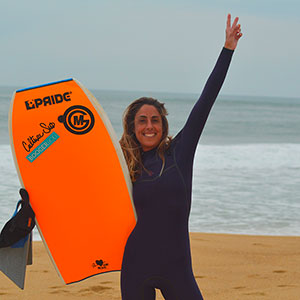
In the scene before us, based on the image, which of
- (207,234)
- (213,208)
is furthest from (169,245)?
(213,208)

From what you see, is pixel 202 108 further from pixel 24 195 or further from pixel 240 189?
pixel 240 189

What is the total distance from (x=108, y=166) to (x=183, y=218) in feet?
1.41

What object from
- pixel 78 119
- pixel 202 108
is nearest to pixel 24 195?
pixel 78 119

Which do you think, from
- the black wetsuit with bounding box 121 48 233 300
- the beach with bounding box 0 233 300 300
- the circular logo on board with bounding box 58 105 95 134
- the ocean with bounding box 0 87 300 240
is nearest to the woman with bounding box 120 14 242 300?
the black wetsuit with bounding box 121 48 233 300

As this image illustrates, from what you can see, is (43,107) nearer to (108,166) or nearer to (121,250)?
(108,166)

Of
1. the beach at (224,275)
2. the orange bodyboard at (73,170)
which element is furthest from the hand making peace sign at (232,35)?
the beach at (224,275)

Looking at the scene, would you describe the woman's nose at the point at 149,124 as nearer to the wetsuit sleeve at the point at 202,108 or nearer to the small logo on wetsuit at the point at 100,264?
the wetsuit sleeve at the point at 202,108

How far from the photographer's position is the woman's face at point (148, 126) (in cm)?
216

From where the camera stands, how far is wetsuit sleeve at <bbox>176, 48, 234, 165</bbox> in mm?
2070

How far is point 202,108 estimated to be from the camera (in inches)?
82.1

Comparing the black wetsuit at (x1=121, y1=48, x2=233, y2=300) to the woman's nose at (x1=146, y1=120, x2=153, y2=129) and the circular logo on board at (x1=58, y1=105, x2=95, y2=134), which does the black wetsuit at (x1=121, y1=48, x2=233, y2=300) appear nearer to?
the woman's nose at (x1=146, y1=120, x2=153, y2=129)

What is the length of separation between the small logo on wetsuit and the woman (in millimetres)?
229

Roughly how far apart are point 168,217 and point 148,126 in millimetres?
388

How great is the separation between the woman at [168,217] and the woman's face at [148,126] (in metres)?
0.02
